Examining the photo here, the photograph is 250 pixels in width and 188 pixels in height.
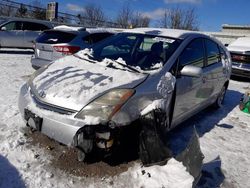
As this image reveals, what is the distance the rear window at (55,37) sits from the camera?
293 inches

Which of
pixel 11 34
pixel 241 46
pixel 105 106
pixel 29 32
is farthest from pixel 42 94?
pixel 29 32

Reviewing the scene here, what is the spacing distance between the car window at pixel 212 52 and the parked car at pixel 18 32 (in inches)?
412

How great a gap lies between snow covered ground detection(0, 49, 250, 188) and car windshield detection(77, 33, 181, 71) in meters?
1.35

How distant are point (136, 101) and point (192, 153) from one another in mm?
828

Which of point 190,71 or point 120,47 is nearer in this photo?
point 190,71

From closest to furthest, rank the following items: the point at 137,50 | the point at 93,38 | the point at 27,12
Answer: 1. the point at 137,50
2. the point at 93,38
3. the point at 27,12


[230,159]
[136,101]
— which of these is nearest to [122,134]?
[136,101]

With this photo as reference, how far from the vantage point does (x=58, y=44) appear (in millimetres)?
7328

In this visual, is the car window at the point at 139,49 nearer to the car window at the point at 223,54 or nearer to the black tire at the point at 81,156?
the black tire at the point at 81,156

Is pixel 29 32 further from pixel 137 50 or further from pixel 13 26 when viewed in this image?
pixel 137 50

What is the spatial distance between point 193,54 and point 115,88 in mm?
1904

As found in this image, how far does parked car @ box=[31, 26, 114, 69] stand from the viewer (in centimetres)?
728

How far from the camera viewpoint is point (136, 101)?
3.25m

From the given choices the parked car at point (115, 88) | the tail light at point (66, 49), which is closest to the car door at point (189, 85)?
the parked car at point (115, 88)
